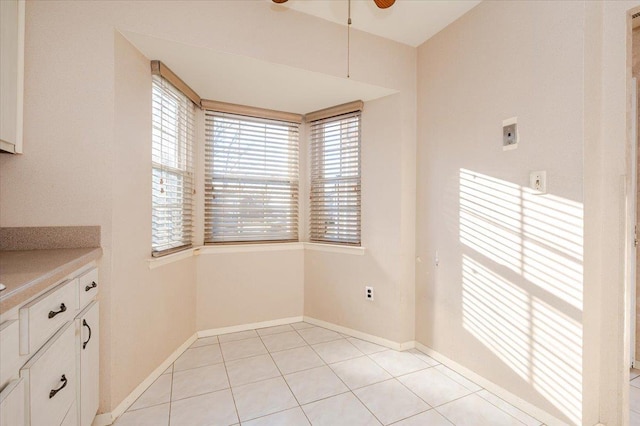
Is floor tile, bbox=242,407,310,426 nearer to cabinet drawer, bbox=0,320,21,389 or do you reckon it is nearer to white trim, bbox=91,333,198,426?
white trim, bbox=91,333,198,426

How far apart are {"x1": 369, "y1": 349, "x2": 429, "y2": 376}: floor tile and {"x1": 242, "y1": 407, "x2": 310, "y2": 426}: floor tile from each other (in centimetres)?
80

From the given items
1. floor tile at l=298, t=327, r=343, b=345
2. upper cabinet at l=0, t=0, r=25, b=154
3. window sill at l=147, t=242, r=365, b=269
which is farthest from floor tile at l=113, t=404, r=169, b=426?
upper cabinet at l=0, t=0, r=25, b=154

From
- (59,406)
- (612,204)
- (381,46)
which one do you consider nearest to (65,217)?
(59,406)

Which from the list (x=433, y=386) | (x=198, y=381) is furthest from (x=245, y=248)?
(x=433, y=386)

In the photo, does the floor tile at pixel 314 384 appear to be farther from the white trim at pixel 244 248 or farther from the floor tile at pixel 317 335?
the white trim at pixel 244 248

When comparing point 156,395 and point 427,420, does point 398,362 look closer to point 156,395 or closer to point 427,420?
point 427,420

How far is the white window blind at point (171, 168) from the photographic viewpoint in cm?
217

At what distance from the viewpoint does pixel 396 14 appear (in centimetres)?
223

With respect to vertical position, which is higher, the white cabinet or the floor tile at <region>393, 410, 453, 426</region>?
the white cabinet

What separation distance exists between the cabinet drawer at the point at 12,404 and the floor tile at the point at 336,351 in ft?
6.08

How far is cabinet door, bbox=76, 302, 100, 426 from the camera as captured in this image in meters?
1.37

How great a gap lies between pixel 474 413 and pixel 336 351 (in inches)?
43.6

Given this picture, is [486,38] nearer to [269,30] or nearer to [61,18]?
[269,30]

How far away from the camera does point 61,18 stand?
162 cm
